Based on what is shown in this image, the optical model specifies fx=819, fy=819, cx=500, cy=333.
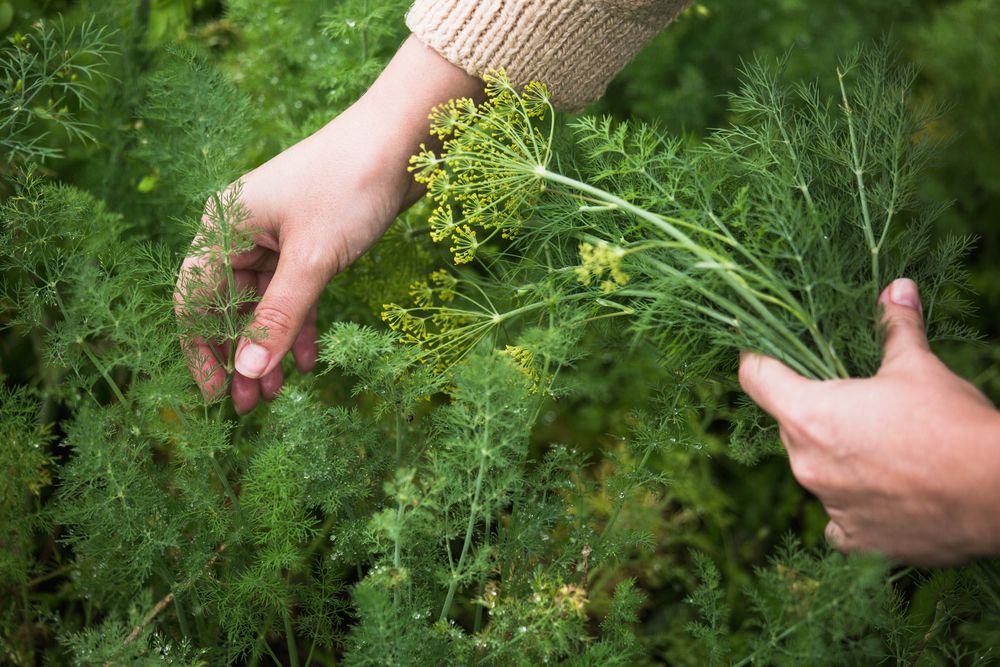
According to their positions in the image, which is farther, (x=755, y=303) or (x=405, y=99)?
(x=405, y=99)

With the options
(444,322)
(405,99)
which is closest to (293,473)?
(444,322)

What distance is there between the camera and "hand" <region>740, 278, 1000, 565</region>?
0.84m

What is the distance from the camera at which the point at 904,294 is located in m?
1.03

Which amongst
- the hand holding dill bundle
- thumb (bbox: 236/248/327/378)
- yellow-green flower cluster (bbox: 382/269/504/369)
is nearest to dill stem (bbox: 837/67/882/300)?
the hand holding dill bundle

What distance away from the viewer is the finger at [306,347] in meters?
1.45

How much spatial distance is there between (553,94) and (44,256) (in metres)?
0.80

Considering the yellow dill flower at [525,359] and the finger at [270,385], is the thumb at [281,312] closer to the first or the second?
the finger at [270,385]

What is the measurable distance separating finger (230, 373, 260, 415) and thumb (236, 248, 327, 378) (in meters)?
0.08

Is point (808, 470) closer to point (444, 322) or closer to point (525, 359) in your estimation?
point (525, 359)

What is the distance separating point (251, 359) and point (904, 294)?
880mm

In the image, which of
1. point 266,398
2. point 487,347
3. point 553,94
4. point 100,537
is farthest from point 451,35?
point 100,537

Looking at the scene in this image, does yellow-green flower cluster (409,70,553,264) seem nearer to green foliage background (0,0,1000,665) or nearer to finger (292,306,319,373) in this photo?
green foliage background (0,0,1000,665)

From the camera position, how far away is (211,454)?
3.60 feet

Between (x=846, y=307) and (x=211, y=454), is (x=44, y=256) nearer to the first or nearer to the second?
(x=211, y=454)
